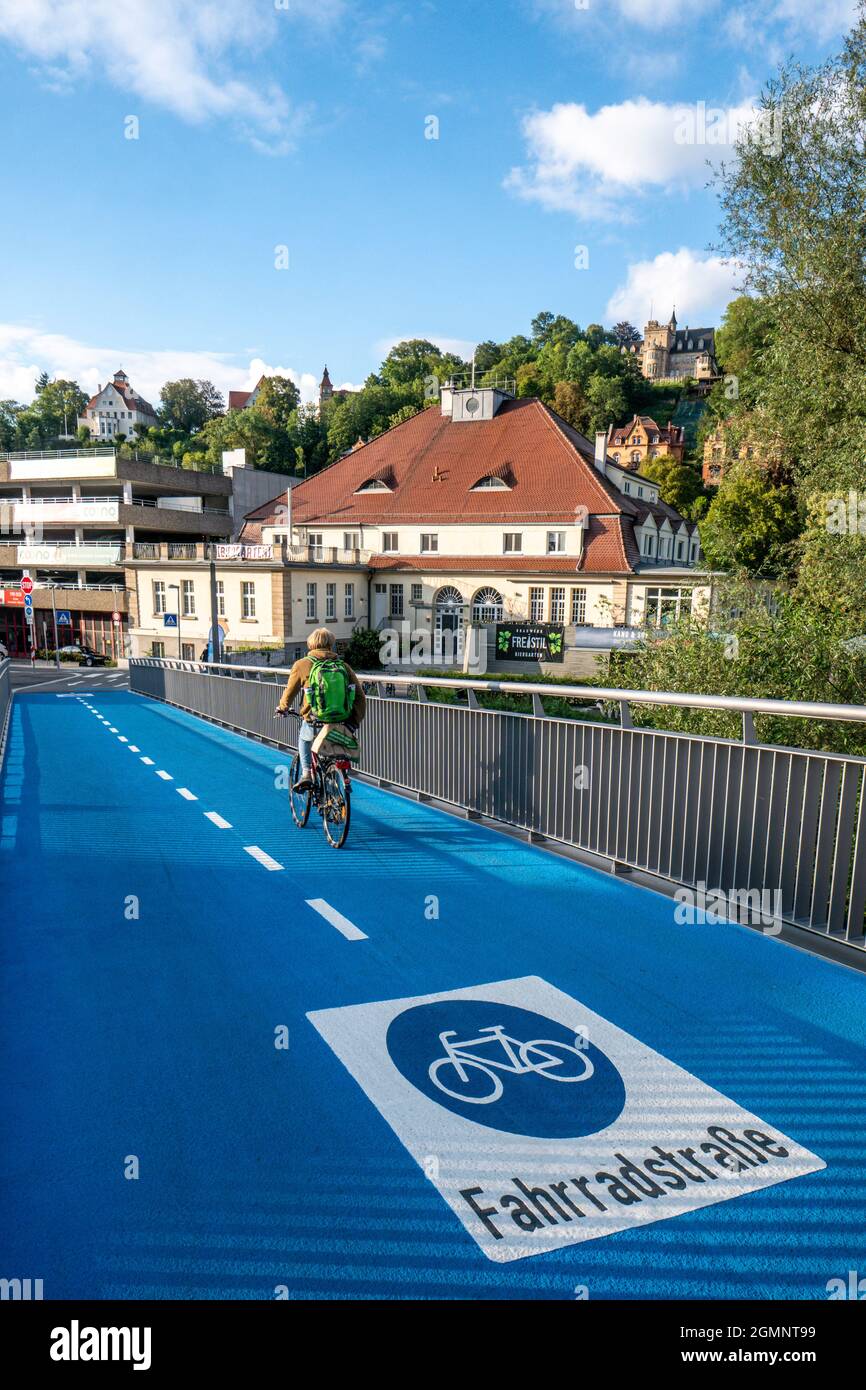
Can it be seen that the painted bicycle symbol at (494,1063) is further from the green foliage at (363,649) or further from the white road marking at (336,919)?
the green foliage at (363,649)

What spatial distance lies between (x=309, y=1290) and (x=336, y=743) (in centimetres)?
517

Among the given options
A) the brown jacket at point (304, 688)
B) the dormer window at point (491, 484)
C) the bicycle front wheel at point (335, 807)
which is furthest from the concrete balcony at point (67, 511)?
the bicycle front wheel at point (335, 807)

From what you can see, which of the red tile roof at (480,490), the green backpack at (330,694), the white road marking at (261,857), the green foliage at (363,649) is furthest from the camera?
the green foliage at (363,649)

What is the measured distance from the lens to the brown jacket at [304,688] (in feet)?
24.8

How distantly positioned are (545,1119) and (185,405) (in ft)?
543

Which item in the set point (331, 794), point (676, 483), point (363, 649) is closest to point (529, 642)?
point (363, 649)

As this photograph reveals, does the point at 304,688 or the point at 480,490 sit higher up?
the point at 480,490

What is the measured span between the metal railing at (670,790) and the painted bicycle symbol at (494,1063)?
178cm

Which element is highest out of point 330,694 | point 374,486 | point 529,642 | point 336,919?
point 374,486

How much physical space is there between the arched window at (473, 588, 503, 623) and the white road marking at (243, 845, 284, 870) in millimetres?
42217

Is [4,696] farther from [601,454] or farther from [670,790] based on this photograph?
[601,454]

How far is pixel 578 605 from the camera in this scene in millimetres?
47031

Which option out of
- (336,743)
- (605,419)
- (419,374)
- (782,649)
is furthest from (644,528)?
(419,374)
